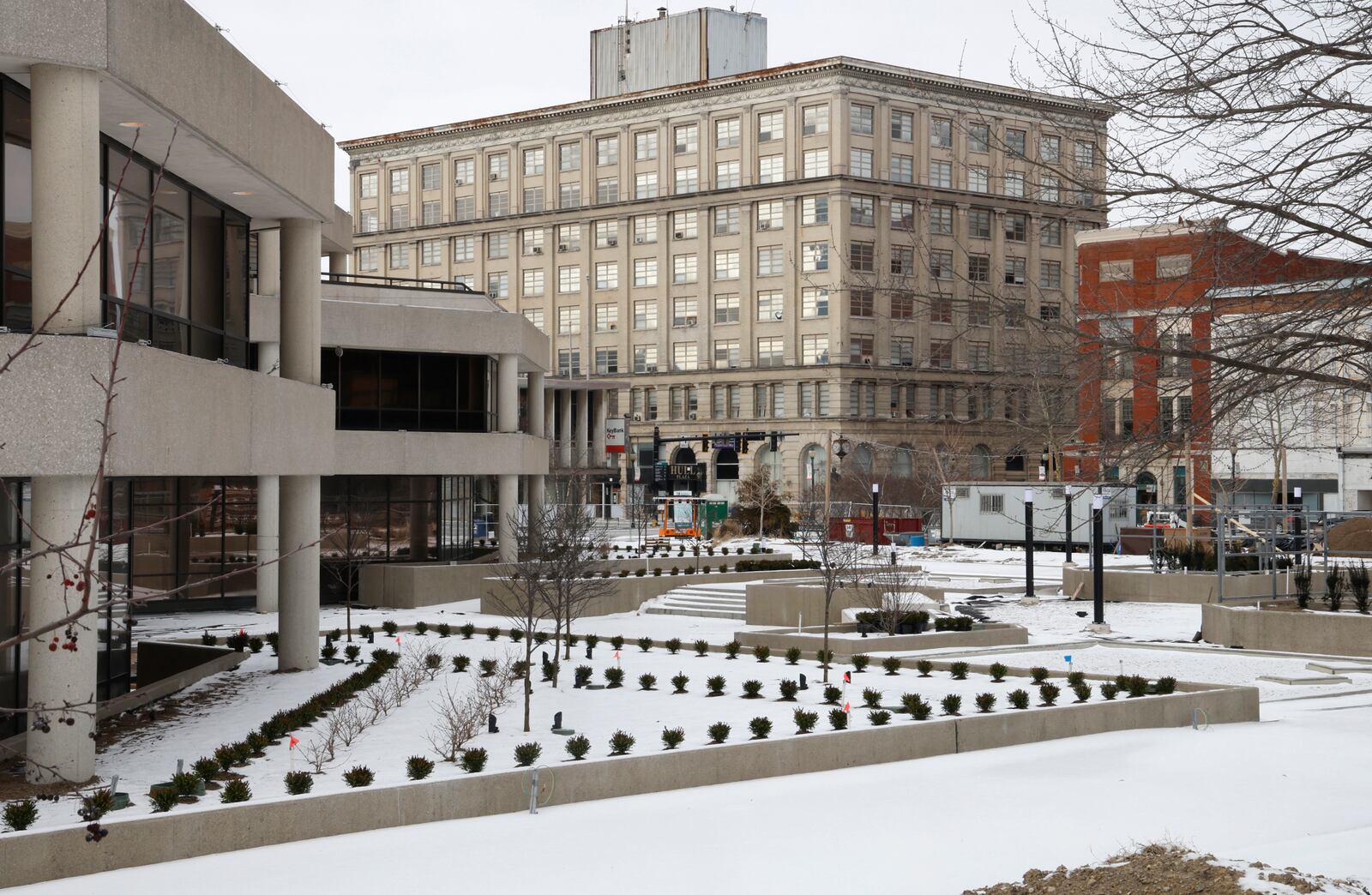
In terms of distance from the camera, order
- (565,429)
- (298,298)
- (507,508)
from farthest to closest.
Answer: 1. (565,429)
2. (507,508)
3. (298,298)

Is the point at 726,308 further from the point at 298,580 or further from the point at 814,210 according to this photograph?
the point at 298,580

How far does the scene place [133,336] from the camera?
17875 millimetres

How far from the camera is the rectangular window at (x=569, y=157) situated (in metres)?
108

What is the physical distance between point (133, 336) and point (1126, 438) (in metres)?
12.7

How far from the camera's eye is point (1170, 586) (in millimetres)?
36688

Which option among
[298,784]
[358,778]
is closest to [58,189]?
[298,784]

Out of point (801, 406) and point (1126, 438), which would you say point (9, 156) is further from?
point (801, 406)

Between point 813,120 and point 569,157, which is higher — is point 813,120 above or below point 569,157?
below

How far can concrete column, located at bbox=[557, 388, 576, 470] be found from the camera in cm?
7662

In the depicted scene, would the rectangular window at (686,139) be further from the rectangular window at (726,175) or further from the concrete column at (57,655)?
the concrete column at (57,655)

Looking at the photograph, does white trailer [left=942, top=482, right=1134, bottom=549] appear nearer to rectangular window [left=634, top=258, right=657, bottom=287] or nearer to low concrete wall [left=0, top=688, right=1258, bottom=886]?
low concrete wall [left=0, top=688, right=1258, bottom=886]

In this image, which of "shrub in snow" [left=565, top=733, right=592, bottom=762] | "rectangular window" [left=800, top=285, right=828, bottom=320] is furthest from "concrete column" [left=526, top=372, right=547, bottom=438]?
"rectangular window" [left=800, top=285, right=828, bottom=320]

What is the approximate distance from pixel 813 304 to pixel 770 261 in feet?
17.3

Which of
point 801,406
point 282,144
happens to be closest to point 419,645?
point 282,144
